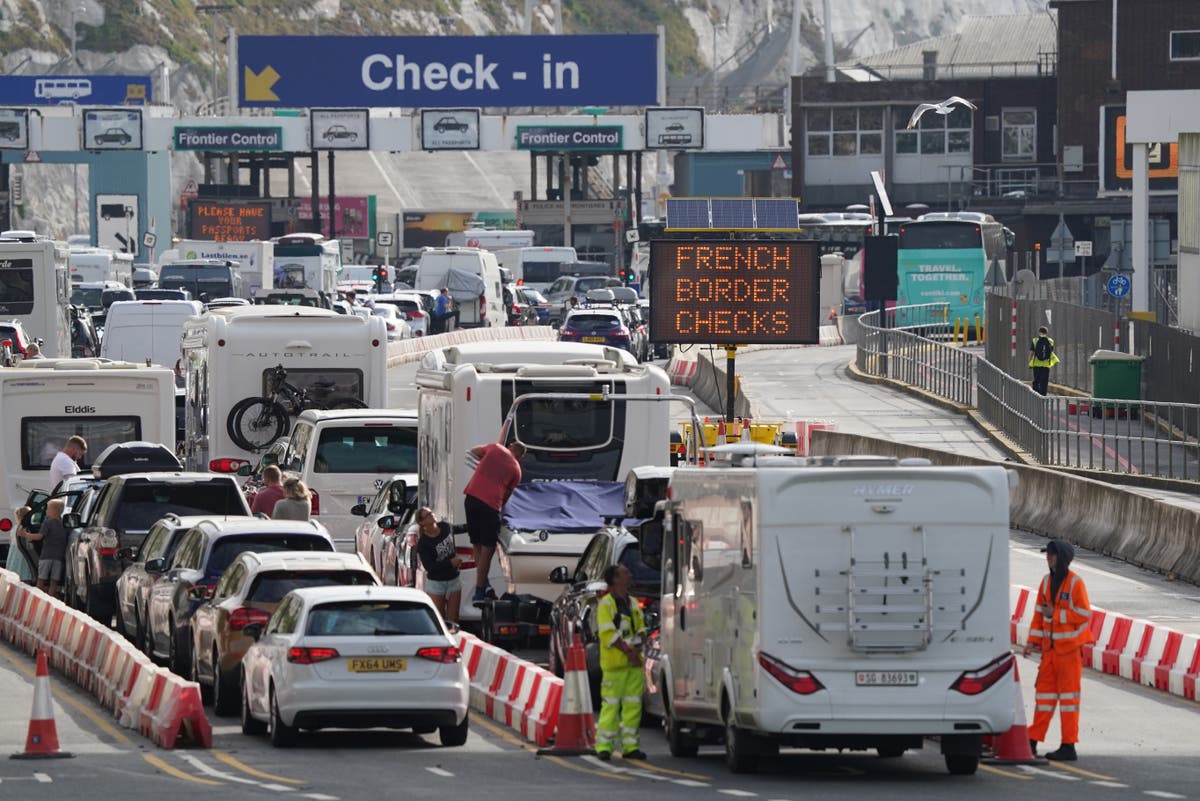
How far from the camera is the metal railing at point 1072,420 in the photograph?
3531 cm

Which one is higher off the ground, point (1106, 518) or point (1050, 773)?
point (1106, 518)

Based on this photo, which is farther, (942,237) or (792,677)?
(942,237)

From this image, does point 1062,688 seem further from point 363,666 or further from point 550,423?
point 550,423

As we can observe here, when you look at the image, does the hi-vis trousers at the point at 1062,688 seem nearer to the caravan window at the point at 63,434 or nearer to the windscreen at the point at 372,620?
the windscreen at the point at 372,620

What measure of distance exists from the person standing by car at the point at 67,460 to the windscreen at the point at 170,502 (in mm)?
4796

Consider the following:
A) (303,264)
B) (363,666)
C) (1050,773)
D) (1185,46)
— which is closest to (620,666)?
(363,666)

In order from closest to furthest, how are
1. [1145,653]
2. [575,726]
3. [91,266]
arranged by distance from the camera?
[575,726], [1145,653], [91,266]

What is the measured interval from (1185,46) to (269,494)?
3032 inches

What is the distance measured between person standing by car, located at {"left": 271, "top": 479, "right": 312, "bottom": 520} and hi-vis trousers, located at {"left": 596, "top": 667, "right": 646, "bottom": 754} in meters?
8.02

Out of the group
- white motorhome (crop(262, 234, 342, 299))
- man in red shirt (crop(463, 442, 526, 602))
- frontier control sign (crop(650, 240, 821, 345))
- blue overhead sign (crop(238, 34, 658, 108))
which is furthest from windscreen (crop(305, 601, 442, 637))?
blue overhead sign (crop(238, 34, 658, 108))

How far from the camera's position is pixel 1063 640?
55.6 feet

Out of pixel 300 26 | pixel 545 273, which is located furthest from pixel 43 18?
pixel 545 273

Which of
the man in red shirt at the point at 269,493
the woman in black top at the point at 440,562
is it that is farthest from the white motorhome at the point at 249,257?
the woman in black top at the point at 440,562

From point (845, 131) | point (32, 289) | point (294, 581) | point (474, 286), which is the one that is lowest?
point (294, 581)
